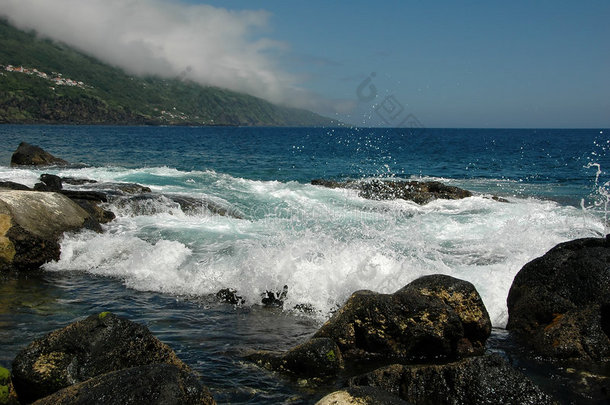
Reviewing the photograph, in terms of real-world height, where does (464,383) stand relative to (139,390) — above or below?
below

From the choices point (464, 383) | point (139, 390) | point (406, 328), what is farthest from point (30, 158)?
point (464, 383)

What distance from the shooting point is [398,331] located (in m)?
6.97

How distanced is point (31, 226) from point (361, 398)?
10.6 m

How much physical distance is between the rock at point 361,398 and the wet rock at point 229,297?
5328 mm

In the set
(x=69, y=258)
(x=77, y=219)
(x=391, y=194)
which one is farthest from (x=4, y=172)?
(x=391, y=194)

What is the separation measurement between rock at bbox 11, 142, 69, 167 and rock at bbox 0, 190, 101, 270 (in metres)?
21.9

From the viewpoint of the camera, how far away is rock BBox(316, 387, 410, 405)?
416 cm

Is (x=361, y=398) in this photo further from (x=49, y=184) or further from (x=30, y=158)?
(x=30, y=158)

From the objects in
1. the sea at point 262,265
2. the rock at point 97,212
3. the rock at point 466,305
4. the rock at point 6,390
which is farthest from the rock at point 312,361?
the rock at point 97,212

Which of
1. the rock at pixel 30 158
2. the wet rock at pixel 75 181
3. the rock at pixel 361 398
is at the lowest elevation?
the rock at pixel 361 398

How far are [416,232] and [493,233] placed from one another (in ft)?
8.15

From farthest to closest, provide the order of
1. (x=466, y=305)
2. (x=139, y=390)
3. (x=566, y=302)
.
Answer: (x=566, y=302), (x=466, y=305), (x=139, y=390)

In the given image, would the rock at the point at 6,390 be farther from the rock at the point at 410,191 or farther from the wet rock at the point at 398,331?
the rock at the point at 410,191

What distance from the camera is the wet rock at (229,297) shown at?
9.45 meters
